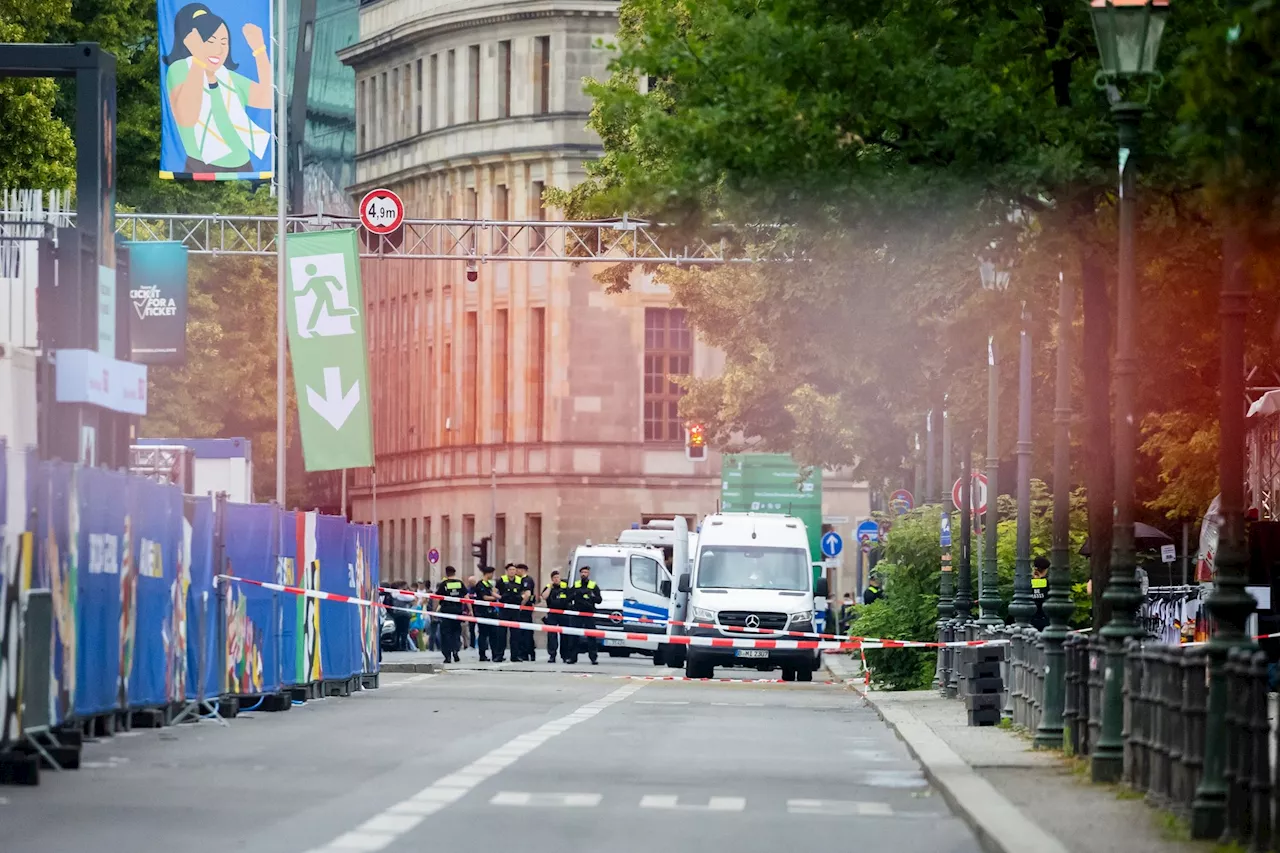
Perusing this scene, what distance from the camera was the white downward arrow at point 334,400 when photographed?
119ft

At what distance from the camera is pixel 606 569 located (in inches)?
2413

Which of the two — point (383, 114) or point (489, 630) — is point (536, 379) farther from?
point (489, 630)

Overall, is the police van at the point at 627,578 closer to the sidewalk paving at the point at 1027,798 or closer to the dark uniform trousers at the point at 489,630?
the dark uniform trousers at the point at 489,630

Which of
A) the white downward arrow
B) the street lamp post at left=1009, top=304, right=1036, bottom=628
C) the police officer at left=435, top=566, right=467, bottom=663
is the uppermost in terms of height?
the white downward arrow

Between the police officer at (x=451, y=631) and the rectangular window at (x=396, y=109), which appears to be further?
the rectangular window at (x=396, y=109)

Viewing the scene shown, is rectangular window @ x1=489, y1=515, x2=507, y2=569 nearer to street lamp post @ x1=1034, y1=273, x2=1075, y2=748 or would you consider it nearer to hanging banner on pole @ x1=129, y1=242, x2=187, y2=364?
hanging banner on pole @ x1=129, y1=242, x2=187, y2=364

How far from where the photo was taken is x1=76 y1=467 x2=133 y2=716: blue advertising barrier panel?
66.2 ft

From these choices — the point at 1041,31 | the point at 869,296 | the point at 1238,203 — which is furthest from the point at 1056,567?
the point at 869,296

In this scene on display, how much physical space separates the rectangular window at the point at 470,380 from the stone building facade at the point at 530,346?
0.07 meters

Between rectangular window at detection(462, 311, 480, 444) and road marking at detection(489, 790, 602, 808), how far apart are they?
77.8 m

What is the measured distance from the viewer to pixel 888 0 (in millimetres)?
21500

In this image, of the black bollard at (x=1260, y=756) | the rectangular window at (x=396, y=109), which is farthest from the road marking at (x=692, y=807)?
the rectangular window at (x=396, y=109)

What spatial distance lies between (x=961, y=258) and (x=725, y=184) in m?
3.09

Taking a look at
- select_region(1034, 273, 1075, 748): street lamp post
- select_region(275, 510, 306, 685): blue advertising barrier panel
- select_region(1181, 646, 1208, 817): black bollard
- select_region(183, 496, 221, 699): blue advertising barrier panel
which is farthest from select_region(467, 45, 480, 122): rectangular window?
select_region(1181, 646, 1208, 817): black bollard
